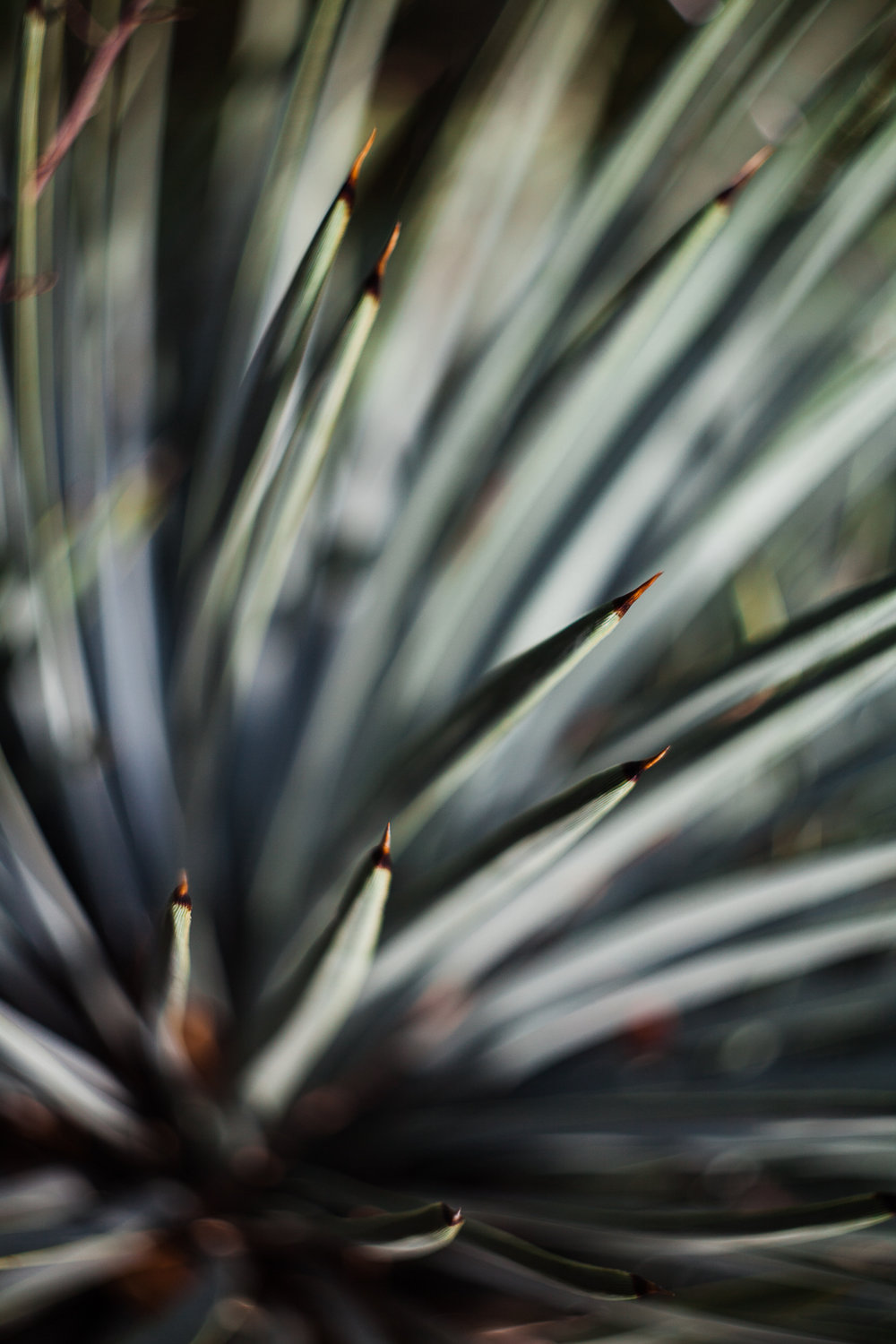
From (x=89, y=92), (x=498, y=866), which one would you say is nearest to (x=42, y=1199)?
(x=498, y=866)

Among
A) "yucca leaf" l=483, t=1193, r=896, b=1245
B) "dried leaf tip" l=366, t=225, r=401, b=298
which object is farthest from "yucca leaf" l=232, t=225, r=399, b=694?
"yucca leaf" l=483, t=1193, r=896, b=1245

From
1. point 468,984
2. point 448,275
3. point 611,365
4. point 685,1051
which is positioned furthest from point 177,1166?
point 448,275

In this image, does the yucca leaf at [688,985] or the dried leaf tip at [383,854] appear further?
the yucca leaf at [688,985]

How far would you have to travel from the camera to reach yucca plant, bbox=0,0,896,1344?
0.49 meters

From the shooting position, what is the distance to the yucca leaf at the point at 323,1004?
0.40m

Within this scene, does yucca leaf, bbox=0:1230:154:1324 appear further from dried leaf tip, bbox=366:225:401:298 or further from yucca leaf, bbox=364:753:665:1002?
dried leaf tip, bbox=366:225:401:298

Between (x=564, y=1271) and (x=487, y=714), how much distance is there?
23 centimetres

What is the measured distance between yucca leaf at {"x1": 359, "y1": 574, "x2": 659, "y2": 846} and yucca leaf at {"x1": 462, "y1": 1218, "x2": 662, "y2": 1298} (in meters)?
0.19

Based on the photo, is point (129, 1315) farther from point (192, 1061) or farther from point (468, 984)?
point (468, 984)

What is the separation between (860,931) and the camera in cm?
56

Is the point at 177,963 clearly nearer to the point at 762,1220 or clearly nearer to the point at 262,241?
the point at 762,1220

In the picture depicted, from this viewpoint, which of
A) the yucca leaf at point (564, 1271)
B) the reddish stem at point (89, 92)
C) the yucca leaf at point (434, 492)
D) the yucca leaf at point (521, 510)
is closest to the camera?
the yucca leaf at point (564, 1271)

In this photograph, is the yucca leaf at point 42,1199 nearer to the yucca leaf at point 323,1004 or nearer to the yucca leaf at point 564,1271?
the yucca leaf at point 323,1004

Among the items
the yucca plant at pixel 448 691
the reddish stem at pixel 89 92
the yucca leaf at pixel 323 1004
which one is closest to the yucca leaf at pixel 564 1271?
the yucca plant at pixel 448 691
